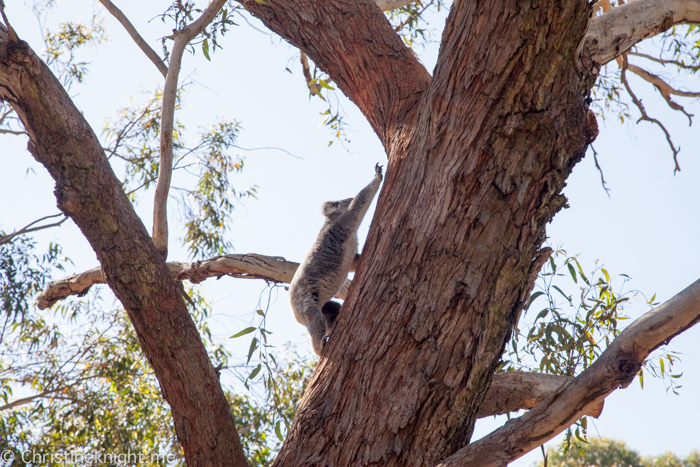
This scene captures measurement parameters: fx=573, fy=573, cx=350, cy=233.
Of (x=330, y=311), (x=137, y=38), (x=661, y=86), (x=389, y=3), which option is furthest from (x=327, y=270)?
(x=661, y=86)

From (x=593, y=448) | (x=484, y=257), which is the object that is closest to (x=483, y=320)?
(x=484, y=257)

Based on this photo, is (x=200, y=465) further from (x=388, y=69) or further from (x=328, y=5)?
(x=328, y=5)

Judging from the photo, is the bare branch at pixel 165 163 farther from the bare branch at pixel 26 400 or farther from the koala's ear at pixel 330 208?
the bare branch at pixel 26 400

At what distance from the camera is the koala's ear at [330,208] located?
4.94m

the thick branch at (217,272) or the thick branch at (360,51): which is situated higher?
the thick branch at (360,51)

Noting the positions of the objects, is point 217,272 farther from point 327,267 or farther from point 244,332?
point 244,332

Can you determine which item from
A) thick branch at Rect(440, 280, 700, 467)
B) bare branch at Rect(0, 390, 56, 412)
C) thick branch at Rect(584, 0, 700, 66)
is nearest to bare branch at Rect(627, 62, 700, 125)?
thick branch at Rect(584, 0, 700, 66)

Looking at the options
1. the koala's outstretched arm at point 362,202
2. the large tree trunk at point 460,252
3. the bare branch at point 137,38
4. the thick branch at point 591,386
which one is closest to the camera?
the thick branch at point 591,386

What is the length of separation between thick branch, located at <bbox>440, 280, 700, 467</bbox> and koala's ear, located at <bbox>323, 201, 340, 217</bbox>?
122 inches

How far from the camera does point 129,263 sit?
8.06 ft

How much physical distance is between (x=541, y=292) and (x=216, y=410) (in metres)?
2.20

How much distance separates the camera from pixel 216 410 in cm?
247

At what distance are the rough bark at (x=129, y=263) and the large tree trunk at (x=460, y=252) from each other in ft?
1.31

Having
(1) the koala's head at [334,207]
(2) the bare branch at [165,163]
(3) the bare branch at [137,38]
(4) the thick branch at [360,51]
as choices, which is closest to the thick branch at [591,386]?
(4) the thick branch at [360,51]
